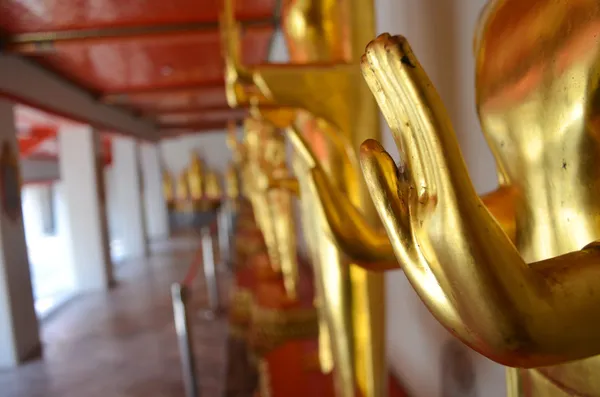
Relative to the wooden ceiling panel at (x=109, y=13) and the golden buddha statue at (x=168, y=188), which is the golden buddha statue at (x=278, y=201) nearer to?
the wooden ceiling panel at (x=109, y=13)

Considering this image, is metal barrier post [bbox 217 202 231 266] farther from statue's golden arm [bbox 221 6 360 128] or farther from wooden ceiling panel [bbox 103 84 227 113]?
statue's golden arm [bbox 221 6 360 128]

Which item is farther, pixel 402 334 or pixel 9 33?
pixel 9 33

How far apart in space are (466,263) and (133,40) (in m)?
2.09

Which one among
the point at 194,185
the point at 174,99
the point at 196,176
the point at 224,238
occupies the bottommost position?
the point at 224,238

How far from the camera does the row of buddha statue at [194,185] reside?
681 cm

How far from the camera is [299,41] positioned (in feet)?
1.75

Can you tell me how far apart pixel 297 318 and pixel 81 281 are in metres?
3.21

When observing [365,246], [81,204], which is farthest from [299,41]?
[81,204]

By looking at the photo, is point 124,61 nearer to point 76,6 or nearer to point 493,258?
point 76,6

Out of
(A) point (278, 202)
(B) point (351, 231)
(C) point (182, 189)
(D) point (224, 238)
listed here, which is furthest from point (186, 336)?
(C) point (182, 189)

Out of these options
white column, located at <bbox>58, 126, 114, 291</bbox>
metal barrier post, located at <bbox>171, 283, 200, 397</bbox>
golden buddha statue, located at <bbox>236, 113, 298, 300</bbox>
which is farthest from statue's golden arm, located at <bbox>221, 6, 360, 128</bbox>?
white column, located at <bbox>58, 126, 114, 291</bbox>

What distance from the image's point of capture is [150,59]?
2.45m

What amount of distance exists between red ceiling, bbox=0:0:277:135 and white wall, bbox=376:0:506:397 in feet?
3.91

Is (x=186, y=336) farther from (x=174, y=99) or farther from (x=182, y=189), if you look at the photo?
(x=182, y=189)
